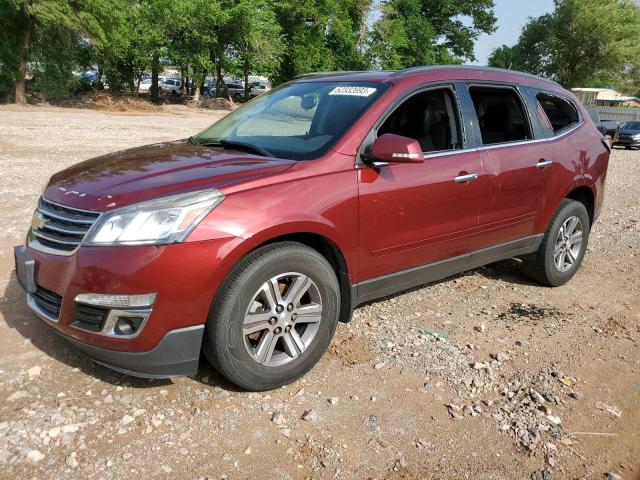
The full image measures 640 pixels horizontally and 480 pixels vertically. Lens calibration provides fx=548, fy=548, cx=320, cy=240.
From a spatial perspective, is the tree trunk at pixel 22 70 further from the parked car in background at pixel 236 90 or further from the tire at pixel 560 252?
the tire at pixel 560 252

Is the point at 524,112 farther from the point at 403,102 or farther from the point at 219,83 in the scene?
the point at 219,83

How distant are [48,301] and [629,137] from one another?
88.6ft

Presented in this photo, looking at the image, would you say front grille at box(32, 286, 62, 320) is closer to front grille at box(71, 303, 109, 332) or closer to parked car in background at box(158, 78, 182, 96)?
front grille at box(71, 303, 109, 332)

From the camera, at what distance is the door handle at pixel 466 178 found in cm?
386

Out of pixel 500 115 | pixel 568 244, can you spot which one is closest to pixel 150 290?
pixel 500 115

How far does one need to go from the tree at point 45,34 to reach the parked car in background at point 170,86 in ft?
50.0

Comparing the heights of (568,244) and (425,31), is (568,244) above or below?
below

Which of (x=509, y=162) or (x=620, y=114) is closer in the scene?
(x=509, y=162)

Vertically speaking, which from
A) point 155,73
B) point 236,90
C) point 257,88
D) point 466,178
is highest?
point 155,73

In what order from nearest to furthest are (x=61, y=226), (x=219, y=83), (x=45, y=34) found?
1. (x=61, y=226)
2. (x=45, y=34)
3. (x=219, y=83)

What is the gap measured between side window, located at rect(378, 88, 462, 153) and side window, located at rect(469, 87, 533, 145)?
0.86 feet

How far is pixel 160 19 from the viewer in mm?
33125

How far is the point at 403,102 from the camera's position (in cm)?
371

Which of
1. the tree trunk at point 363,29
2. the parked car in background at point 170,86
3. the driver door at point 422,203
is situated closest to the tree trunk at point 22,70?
the parked car in background at point 170,86
